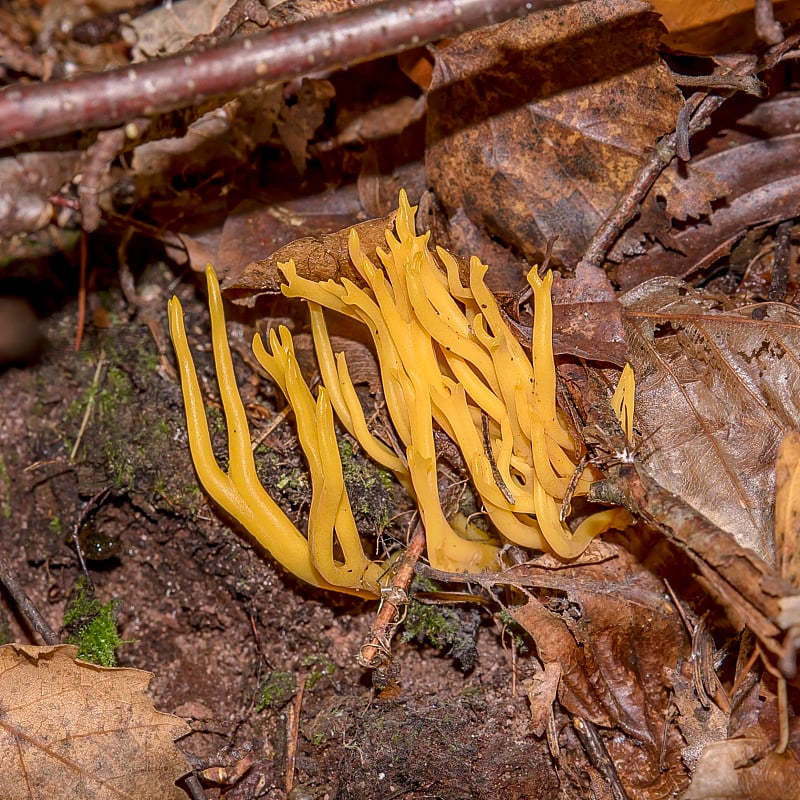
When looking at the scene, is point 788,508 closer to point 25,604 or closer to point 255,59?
point 255,59

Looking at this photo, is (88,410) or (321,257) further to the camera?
(88,410)

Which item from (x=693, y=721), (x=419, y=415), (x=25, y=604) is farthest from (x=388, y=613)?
(x=25, y=604)

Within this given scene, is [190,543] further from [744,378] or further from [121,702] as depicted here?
[744,378]

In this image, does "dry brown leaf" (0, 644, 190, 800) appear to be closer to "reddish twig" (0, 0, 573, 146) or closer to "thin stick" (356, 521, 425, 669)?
"thin stick" (356, 521, 425, 669)

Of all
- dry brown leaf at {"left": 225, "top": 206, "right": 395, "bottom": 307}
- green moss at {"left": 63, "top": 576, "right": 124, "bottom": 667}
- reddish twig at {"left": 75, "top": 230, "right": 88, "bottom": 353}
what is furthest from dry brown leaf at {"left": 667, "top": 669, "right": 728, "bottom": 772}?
reddish twig at {"left": 75, "top": 230, "right": 88, "bottom": 353}

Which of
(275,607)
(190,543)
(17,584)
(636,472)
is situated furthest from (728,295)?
(17,584)

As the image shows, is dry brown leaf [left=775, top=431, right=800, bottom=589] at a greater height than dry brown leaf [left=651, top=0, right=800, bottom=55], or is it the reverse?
dry brown leaf [left=651, top=0, right=800, bottom=55]
